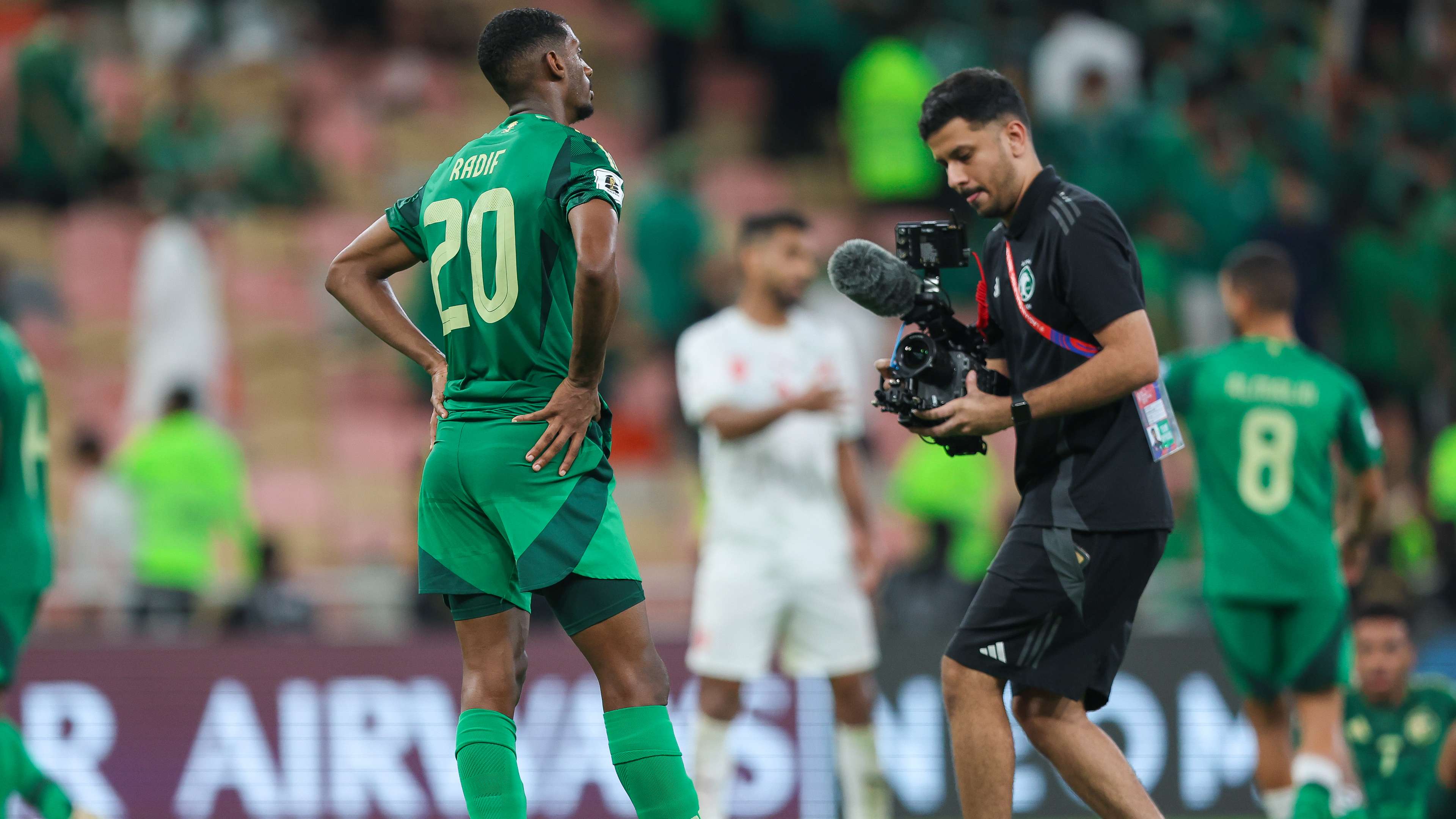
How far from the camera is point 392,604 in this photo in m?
11.7

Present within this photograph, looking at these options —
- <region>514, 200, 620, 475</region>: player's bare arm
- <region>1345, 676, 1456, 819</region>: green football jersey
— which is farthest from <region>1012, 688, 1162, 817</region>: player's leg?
<region>1345, 676, 1456, 819</region>: green football jersey

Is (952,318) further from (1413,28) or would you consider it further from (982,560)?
(1413,28)

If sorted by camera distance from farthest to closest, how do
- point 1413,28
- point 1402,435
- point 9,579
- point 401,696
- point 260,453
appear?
point 1413,28, point 260,453, point 1402,435, point 401,696, point 9,579

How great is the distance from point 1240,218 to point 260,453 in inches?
328

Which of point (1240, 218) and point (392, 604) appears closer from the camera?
point (392, 604)

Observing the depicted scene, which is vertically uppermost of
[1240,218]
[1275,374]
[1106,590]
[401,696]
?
[1240,218]

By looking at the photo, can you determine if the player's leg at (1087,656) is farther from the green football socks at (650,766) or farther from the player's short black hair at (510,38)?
the player's short black hair at (510,38)

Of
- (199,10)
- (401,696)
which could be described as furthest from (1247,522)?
(199,10)

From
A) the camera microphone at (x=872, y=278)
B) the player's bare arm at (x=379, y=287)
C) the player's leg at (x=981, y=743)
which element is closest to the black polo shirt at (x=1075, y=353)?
the camera microphone at (x=872, y=278)

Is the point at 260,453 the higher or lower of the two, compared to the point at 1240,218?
lower

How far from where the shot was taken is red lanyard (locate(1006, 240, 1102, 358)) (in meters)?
5.05

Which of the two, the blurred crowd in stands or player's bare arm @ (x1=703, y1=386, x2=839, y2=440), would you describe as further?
the blurred crowd in stands

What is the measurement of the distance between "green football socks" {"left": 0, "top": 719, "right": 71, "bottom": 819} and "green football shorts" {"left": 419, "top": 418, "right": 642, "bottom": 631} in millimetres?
2677

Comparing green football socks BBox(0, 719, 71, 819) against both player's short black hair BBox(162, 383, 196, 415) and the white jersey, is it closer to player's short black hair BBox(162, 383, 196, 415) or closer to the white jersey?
the white jersey
